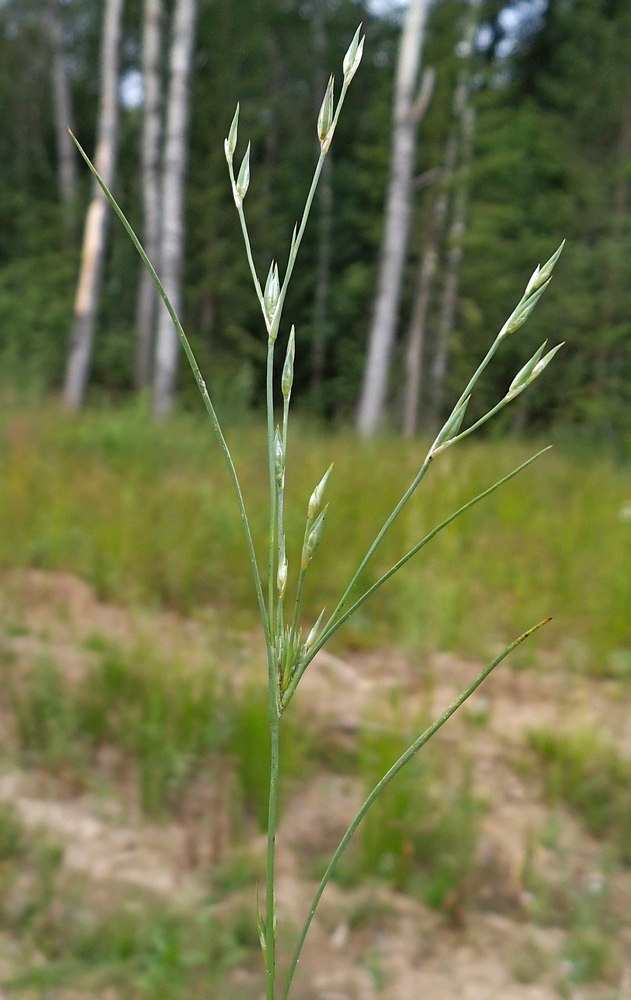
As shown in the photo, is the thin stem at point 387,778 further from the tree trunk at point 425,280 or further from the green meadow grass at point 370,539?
the tree trunk at point 425,280

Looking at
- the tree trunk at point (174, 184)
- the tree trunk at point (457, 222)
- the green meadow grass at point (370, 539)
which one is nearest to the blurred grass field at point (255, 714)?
the green meadow grass at point (370, 539)

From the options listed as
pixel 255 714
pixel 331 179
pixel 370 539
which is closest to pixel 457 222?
pixel 331 179

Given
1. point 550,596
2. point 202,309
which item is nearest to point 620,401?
point 550,596

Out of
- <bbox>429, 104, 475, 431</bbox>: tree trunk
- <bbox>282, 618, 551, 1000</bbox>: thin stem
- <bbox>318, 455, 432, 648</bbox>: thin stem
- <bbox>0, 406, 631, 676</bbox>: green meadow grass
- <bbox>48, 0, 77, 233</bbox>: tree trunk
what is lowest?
<bbox>0, 406, 631, 676</bbox>: green meadow grass

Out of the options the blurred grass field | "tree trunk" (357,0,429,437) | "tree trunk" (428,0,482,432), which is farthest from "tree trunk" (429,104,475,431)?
the blurred grass field

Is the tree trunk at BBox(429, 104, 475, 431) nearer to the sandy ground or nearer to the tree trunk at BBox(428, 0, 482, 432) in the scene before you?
the tree trunk at BBox(428, 0, 482, 432)
